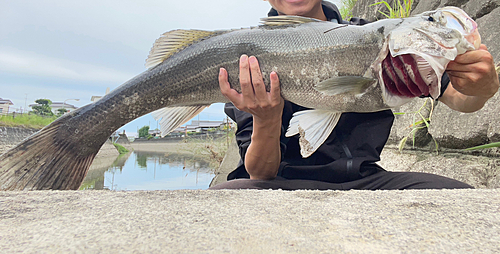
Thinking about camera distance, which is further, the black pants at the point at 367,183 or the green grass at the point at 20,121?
the green grass at the point at 20,121

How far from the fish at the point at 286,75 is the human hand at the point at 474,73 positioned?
58mm

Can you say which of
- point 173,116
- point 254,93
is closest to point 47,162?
point 173,116

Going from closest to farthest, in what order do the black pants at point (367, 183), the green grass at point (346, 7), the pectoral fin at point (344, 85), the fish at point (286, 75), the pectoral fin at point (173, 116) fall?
the fish at point (286, 75) → the pectoral fin at point (344, 85) → the black pants at point (367, 183) → the pectoral fin at point (173, 116) → the green grass at point (346, 7)

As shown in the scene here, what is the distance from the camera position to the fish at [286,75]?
1558 mm

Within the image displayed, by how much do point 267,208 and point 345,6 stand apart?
669 centimetres

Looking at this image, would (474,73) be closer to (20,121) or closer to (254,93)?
(254,93)

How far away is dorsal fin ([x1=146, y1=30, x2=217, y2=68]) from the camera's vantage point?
1.86m

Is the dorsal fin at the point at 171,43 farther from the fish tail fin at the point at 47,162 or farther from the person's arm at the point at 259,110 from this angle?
the fish tail fin at the point at 47,162

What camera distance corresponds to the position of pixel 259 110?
1948mm

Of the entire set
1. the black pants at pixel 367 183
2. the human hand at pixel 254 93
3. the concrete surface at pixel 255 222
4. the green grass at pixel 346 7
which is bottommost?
the black pants at pixel 367 183

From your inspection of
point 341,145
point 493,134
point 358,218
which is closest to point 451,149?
point 493,134

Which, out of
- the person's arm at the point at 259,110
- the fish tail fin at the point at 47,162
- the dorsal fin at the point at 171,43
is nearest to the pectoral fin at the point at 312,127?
the person's arm at the point at 259,110

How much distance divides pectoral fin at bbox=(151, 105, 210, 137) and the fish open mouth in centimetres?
117

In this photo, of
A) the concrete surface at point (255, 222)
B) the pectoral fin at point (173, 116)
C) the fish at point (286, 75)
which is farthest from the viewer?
the pectoral fin at point (173, 116)
